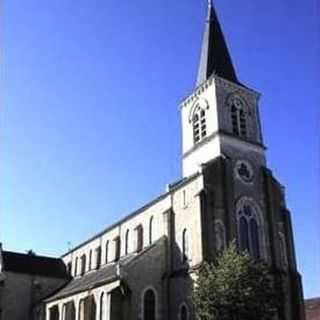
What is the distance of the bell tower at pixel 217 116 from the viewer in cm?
4059

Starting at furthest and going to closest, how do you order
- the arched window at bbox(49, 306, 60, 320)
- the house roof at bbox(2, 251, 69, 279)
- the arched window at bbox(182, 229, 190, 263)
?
the house roof at bbox(2, 251, 69, 279) < the arched window at bbox(49, 306, 60, 320) < the arched window at bbox(182, 229, 190, 263)

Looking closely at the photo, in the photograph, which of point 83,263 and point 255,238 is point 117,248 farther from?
point 255,238

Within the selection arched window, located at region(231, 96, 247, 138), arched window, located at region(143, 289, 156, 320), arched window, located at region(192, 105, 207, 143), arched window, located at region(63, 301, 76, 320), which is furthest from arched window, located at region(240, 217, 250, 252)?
arched window, located at region(63, 301, 76, 320)

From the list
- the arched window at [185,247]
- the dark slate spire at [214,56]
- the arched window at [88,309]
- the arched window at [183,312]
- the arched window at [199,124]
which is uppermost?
the dark slate spire at [214,56]

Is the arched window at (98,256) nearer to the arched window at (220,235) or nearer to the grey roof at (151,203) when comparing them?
the grey roof at (151,203)

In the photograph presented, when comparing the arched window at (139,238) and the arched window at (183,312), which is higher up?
the arched window at (139,238)

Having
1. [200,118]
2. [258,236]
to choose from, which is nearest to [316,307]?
[258,236]

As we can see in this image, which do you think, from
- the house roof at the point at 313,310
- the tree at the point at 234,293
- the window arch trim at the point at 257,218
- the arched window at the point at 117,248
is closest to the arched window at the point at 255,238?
the window arch trim at the point at 257,218

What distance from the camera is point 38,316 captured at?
162 feet

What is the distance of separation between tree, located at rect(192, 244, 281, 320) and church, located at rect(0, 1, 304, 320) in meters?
4.78

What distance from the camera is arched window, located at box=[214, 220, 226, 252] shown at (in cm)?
3531

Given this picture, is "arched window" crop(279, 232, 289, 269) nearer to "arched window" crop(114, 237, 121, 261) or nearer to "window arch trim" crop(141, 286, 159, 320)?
"window arch trim" crop(141, 286, 159, 320)

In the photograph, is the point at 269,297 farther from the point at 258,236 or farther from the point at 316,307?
the point at 316,307

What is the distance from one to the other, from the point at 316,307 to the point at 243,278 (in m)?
22.2
